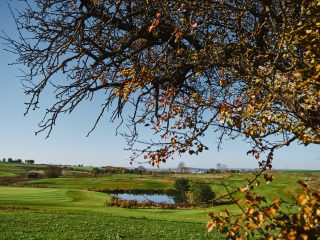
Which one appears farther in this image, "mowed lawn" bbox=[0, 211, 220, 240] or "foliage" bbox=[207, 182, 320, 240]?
"mowed lawn" bbox=[0, 211, 220, 240]

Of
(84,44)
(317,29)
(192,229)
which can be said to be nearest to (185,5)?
(317,29)

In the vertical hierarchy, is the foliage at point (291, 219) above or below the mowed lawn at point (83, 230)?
above

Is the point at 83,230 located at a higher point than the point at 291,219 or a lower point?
lower

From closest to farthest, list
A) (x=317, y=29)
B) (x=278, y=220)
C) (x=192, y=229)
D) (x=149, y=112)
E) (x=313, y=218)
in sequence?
1. (x=313, y=218)
2. (x=278, y=220)
3. (x=317, y=29)
4. (x=149, y=112)
5. (x=192, y=229)

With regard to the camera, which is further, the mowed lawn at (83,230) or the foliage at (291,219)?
the mowed lawn at (83,230)

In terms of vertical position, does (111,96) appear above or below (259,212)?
above

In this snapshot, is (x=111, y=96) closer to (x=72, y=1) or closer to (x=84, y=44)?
(x=84, y=44)

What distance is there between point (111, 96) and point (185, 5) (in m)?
4.49

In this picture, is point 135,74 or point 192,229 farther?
point 192,229

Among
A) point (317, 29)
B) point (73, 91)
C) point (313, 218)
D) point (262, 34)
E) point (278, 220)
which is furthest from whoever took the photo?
point (73, 91)

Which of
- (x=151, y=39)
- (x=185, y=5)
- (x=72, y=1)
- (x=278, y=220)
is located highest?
(x=72, y=1)

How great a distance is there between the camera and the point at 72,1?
344 inches

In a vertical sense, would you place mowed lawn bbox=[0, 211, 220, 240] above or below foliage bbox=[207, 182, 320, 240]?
below

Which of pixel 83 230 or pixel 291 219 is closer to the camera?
pixel 291 219
